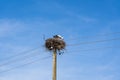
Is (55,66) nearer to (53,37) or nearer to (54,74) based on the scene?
(54,74)

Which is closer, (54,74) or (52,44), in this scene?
(54,74)

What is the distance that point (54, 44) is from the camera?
33.6 meters

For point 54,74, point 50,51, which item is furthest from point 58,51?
point 54,74

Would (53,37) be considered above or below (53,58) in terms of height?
above

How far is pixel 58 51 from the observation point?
3262cm

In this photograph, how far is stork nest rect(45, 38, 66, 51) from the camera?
33219 mm

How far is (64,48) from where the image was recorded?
33.5 metres

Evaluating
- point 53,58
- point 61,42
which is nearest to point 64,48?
point 61,42

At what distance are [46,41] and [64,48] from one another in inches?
70.8

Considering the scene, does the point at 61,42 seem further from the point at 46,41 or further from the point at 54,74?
the point at 54,74

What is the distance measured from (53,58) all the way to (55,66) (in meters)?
0.96

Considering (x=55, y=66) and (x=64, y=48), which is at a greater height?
(x=64, y=48)

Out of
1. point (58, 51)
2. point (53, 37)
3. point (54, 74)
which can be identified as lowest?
point (54, 74)

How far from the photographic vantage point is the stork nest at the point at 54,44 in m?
33.2
